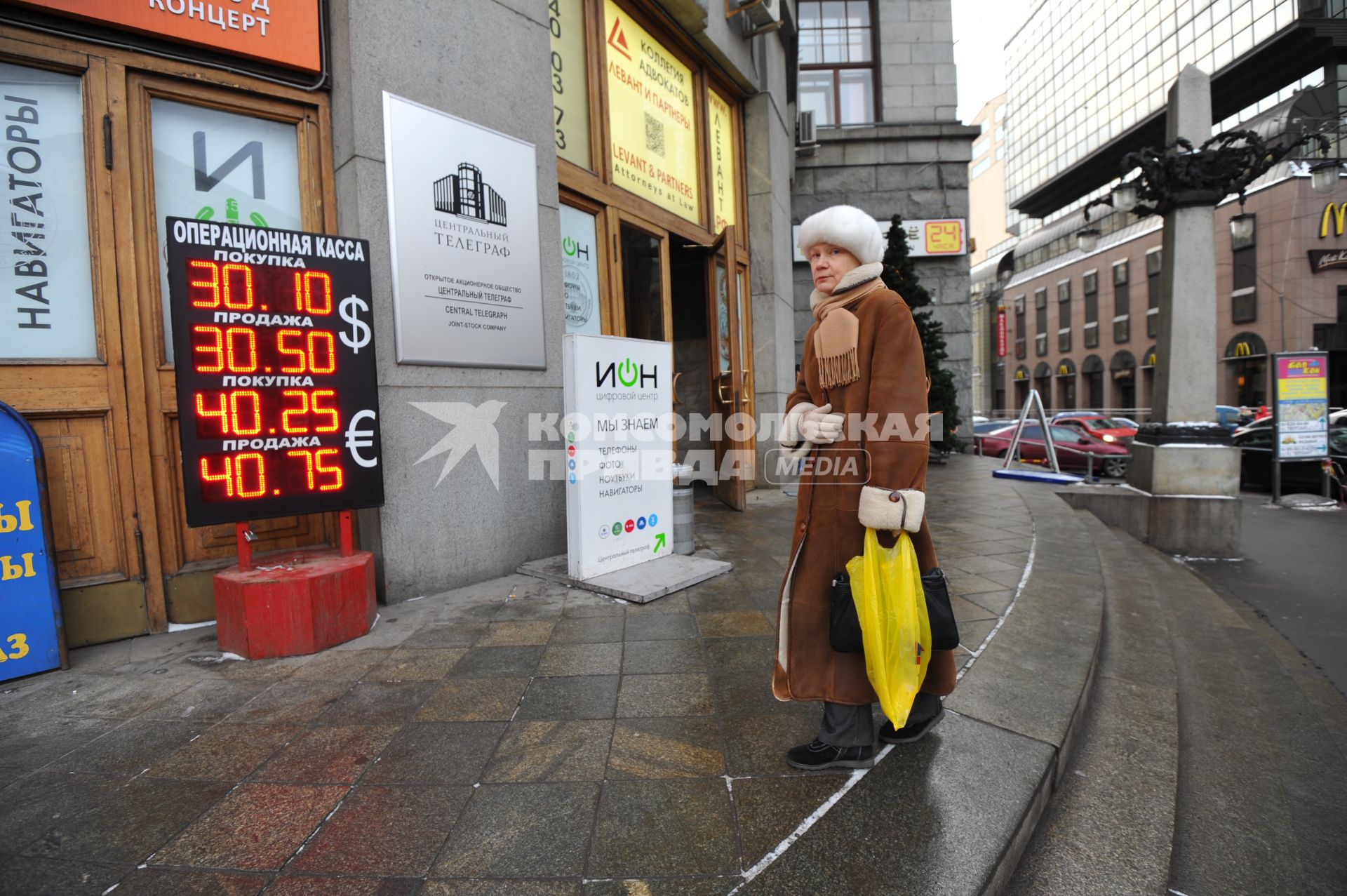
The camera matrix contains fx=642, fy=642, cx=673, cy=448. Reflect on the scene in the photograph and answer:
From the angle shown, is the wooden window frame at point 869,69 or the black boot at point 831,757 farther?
the wooden window frame at point 869,69

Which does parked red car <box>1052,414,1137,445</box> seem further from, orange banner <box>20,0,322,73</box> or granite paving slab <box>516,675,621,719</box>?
orange banner <box>20,0,322,73</box>

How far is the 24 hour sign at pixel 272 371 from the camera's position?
10.8 ft

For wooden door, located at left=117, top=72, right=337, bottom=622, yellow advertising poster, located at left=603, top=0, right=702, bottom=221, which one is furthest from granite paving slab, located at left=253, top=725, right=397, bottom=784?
yellow advertising poster, located at left=603, top=0, right=702, bottom=221

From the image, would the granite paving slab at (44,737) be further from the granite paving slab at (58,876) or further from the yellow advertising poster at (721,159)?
the yellow advertising poster at (721,159)

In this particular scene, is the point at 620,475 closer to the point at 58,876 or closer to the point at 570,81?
the point at 58,876

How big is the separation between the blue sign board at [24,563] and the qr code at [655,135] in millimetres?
6420

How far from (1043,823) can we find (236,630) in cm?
395

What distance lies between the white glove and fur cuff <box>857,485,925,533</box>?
28cm

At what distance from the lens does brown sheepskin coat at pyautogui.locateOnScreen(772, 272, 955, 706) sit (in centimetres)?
215

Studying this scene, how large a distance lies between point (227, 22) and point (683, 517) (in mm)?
4638

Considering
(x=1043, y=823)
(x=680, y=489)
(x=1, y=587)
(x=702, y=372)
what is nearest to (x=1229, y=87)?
(x=702, y=372)

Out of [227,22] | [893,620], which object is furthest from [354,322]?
[893,620]

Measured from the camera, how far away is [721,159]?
9305 millimetres

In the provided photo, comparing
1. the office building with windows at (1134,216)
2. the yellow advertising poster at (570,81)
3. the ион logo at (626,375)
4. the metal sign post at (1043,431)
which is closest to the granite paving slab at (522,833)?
the ион logo at (626,375)
